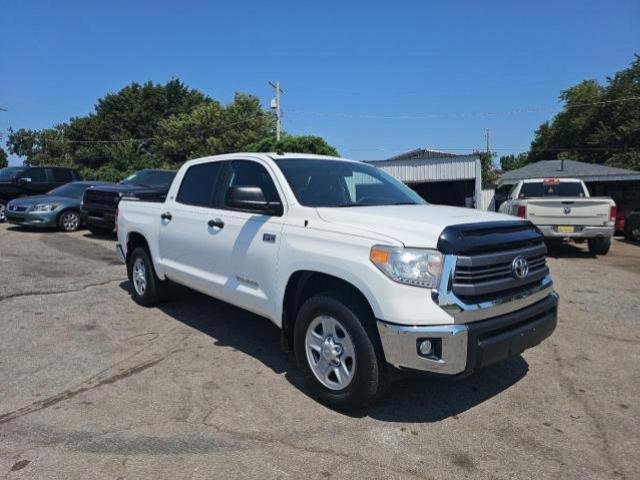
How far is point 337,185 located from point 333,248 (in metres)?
1.11

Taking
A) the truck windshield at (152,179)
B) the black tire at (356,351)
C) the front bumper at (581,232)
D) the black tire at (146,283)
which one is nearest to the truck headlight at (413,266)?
the black tire at (356,351)

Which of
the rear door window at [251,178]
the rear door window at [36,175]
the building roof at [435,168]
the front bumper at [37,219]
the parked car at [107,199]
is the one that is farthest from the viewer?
the building roof at [435,168]

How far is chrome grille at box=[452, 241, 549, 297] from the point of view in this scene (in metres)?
3.10

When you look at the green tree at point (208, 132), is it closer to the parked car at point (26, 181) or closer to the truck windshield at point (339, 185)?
the parked car at point (26, 181)

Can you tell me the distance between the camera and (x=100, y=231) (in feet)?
43.0

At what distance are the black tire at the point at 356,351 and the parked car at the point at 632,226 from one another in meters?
14.9

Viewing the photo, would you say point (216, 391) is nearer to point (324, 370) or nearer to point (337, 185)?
point (324, 370)

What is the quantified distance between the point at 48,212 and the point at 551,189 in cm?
1351

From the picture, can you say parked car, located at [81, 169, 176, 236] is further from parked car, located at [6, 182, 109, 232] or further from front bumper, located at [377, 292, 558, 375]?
front bumper, located at [377, 292, 558, 375]

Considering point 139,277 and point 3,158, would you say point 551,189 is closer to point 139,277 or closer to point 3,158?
point 139,277

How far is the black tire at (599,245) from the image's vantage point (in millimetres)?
11334

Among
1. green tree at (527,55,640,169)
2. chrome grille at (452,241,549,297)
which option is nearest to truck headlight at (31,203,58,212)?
chrome grille at (452,241,549,297)

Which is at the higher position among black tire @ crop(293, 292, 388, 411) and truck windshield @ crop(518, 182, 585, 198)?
truck windshield @ crop(518, 182, 585, 198)

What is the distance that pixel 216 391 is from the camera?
12.7 feet
